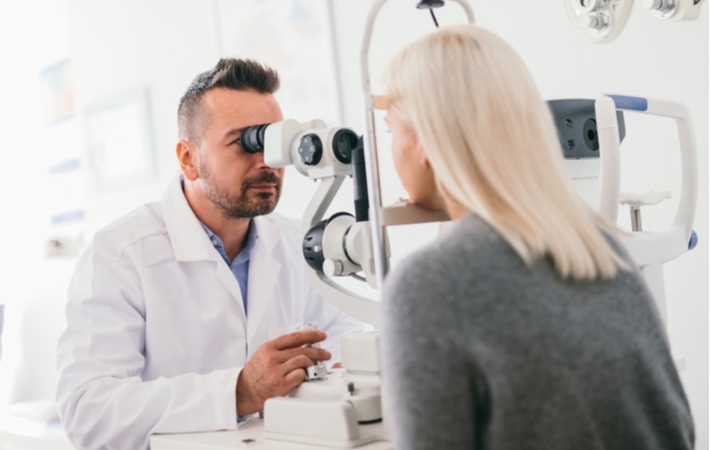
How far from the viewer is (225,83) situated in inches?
67.2

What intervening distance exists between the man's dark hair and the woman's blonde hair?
92cm

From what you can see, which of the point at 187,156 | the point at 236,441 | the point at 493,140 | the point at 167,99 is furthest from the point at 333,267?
the point at 167,99

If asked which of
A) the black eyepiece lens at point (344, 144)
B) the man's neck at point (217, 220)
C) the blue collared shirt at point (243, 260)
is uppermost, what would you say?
the black eyepiece lens at point (344, 144)

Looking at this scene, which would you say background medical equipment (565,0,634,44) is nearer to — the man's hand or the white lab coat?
the white lab coat

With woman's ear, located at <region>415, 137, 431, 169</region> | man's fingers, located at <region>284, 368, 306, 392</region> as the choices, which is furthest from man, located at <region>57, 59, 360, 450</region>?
woman's ear, located at <region>415, 137, 431, 169</region>

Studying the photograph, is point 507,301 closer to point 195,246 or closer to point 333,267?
point 333,267

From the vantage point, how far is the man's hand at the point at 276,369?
1204 mm

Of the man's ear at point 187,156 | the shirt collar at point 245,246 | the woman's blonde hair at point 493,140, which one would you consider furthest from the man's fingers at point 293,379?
the man's ear at point 187,156

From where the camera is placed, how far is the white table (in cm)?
106

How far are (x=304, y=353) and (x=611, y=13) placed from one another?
3.77 ft

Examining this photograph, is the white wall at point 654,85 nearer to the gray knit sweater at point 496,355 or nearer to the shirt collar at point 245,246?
the shirt collar at point 245,246

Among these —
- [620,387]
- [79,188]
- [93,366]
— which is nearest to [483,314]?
[620,387]

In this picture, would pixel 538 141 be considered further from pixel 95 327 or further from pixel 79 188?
pixel 79 188

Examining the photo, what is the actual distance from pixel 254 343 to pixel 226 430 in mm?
404
